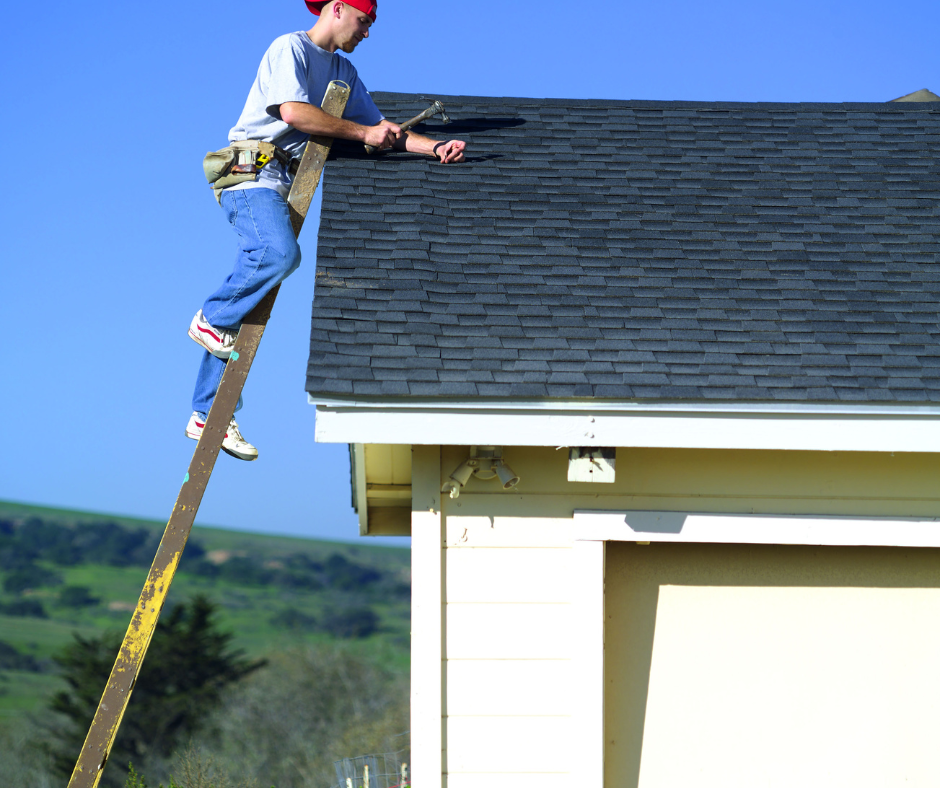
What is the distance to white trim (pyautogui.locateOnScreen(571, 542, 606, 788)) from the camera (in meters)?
3.75

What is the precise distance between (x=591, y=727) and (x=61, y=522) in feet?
260

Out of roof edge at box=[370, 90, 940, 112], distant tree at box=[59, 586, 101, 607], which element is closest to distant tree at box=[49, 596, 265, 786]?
roof edge at box=[370, 90, 940, 112]

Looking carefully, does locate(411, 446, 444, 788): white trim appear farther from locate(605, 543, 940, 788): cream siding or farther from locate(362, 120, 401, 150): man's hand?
locate(362, 120, 401, 150): man's hand

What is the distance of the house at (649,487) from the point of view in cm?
365

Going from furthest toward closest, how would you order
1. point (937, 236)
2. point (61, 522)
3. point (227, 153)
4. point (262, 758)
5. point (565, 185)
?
point (61, 522), point (262, 758), point (565, 185), point (937, 236), point (227, 153)

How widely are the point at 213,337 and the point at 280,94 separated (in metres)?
1.30

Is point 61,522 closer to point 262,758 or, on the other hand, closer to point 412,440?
point 262,758

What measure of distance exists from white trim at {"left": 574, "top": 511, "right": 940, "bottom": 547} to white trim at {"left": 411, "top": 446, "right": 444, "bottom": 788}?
603 millimetres

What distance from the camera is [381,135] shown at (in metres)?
4.85

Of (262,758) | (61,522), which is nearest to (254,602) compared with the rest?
(61,522)

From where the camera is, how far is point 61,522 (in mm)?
75188

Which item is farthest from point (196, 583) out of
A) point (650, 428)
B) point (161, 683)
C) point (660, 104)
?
point (650, 428)

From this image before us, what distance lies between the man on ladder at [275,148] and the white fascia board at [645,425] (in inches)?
31.1

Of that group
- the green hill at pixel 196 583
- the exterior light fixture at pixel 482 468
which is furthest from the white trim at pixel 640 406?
the green hill at pixel 196 583
